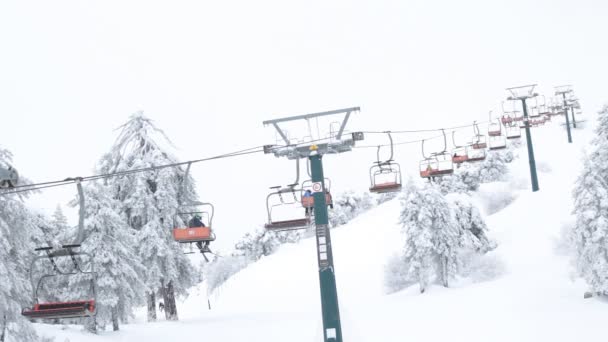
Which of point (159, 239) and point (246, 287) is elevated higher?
point (159, 239)

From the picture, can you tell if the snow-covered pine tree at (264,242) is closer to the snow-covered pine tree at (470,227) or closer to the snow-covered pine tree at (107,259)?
the snow-covered pine tree at (470,227)

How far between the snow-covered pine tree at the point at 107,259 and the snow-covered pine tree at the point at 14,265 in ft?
17.0

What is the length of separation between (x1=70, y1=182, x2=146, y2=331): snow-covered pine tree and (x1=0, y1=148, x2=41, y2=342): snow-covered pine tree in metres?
5.18

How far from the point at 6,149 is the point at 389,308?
24.3 m

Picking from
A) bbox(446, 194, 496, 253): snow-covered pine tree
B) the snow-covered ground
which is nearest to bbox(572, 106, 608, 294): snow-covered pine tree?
the snow-covered ground

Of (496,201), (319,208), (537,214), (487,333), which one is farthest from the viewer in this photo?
(496,201)

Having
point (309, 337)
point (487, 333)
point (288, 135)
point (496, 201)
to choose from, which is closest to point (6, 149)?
point (288, 135)

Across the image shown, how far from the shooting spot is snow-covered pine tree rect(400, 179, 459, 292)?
42.8m

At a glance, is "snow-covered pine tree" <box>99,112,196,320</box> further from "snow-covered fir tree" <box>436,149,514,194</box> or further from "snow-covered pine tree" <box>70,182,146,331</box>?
"snow-covered fir tree" <box>436,149,514,194</box>

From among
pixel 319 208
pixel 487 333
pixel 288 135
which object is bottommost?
pixel 487 333

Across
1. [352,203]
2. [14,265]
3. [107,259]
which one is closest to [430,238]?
[107,259]

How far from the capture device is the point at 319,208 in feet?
66.5

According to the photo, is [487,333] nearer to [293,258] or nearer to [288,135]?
[288,135]

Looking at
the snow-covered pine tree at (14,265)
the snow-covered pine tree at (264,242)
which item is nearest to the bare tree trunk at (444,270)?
the snow-covered pine tree at (14,265)
